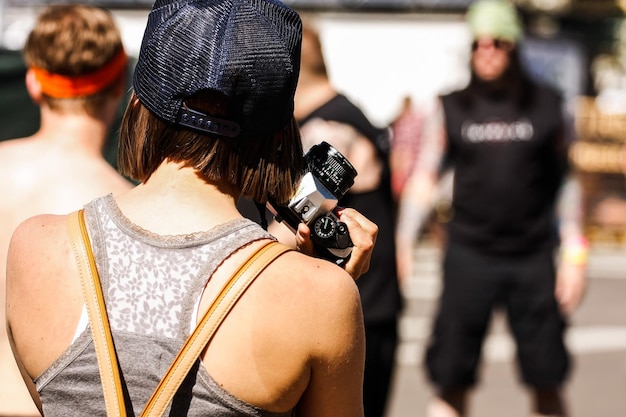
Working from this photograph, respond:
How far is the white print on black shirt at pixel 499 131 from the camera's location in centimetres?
502

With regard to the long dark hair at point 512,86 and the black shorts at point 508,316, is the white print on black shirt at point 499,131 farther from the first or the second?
the black shorts at point 508,316

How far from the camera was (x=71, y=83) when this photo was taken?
3066mm

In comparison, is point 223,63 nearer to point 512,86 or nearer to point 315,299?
point 315,299

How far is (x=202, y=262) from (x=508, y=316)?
11.5 ft

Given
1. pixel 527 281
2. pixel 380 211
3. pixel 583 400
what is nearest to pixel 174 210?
pixel 380 211

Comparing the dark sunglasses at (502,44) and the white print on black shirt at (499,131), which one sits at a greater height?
the dark sunglasses at (502,44)

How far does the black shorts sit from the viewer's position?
16.3ft

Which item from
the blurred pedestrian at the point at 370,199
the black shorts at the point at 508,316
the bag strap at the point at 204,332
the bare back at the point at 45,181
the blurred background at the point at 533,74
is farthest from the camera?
the blurred background at the point at 533,74

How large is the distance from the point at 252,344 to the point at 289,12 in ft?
1.90

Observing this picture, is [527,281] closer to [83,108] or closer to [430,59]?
[83,108]

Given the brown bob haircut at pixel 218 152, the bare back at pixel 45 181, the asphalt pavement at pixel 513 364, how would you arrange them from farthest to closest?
the asphalt pavement at pixel 513 364, the bare back at pixel 45 181, the brown bob haircut at pixel 218 152

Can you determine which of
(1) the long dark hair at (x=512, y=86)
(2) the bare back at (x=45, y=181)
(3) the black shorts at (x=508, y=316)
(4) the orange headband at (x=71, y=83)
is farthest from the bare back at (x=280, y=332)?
(1) the long dark hair at (x=512, y=86)

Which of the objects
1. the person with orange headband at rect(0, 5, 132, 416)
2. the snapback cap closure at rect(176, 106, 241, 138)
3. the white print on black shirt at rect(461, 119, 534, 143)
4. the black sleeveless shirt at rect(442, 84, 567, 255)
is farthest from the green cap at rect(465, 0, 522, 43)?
the snapback cap closure at rect(176, 106, 241, 138)

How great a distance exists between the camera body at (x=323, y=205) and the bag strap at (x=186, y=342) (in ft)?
0.42
